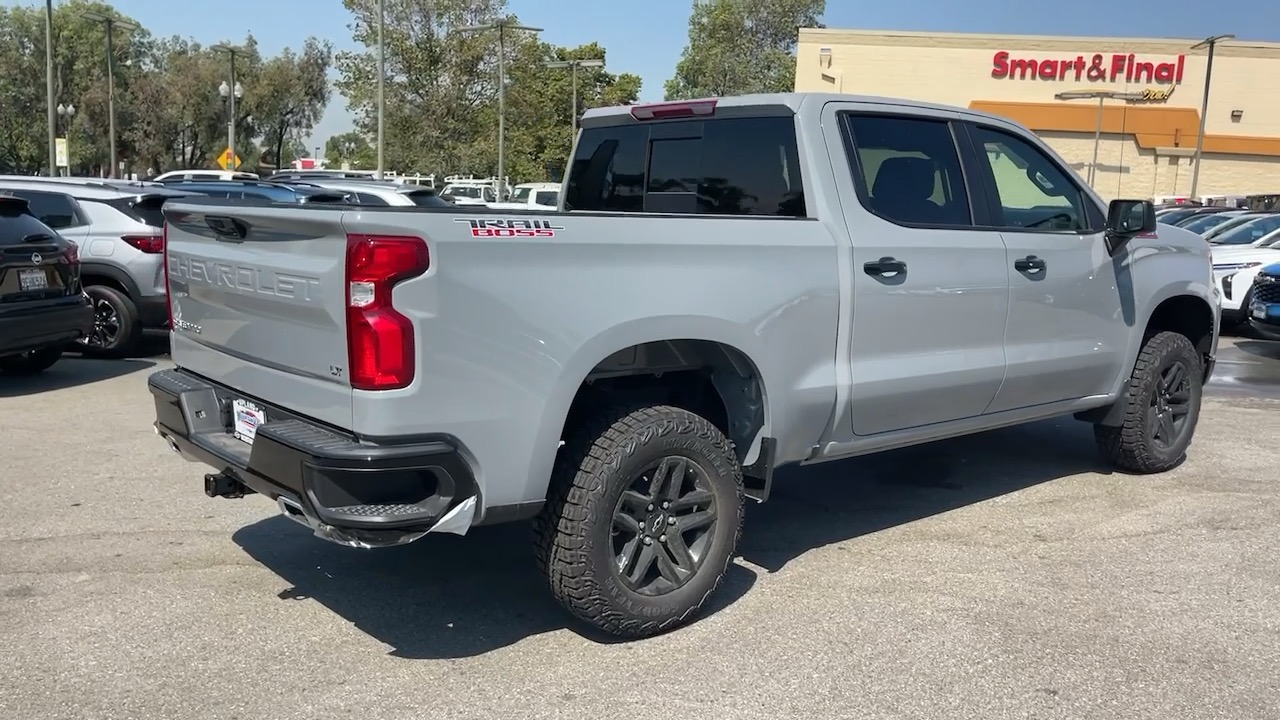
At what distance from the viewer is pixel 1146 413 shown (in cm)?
654

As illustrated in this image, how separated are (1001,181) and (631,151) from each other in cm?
185

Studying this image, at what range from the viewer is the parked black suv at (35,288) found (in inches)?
335

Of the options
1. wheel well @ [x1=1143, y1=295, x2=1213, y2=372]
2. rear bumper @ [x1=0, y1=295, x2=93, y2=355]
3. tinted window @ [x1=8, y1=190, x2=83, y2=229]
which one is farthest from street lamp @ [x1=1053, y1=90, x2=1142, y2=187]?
rear bumper @ [x1=0, y1=295, x2=93, y2=355]

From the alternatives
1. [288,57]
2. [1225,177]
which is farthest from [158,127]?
[1225,177]

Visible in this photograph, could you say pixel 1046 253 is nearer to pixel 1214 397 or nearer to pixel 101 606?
pixel 101 606

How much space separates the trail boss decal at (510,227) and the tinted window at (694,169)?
4.72 feet

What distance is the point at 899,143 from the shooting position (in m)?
5.21

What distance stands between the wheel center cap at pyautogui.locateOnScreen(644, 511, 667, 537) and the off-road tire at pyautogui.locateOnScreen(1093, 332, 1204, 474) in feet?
11.5

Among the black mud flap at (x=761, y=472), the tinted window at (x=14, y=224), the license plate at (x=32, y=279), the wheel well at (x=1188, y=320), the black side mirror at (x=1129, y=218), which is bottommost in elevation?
the black mud flap at (x=761, y=472)

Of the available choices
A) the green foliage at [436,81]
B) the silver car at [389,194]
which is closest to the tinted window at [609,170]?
the silver car at [389,194]

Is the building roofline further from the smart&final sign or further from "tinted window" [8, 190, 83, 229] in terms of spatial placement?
"tinted window" [8, 190, 83, 229]

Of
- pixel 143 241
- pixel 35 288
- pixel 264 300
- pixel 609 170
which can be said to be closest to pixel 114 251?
pixel 143 241

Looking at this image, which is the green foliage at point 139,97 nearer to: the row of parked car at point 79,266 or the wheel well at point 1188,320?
the row of parked car at point 79,266

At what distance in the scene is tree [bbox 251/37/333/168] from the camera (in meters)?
55.1
